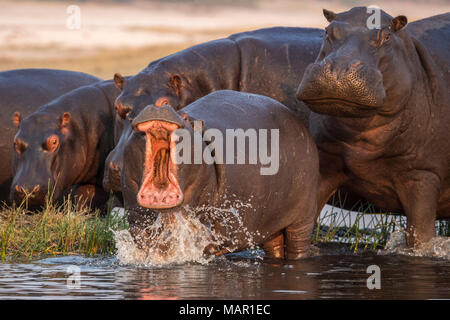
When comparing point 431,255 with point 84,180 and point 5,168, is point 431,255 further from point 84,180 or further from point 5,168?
point 5,168

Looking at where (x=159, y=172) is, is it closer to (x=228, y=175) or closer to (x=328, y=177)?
(x=228, y=175)

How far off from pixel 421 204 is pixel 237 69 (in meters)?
2.55

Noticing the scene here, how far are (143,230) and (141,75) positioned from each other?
267cm

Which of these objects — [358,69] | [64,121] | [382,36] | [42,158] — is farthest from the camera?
[64,121]

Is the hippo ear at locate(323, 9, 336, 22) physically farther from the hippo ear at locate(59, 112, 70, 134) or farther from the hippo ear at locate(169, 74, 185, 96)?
the hippo ear at locate(59, 112, 70, 134)

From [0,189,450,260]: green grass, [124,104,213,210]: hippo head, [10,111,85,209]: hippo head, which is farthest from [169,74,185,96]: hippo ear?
[124,104,213,210]: hippo head

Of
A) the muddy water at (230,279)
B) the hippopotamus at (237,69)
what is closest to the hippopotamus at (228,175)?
the muddy water at (230,279)

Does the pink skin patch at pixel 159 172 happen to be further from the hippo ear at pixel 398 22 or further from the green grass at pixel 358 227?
the green grass at pixel 358 227

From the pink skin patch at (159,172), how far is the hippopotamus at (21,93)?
20.1 ft

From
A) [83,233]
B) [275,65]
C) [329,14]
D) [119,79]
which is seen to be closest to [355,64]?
[329,14]

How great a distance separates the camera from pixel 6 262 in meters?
7.41

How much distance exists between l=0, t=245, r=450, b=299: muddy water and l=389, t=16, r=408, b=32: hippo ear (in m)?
1.96

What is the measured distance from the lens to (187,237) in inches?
270

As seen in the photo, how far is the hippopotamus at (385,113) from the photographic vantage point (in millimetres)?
7477
